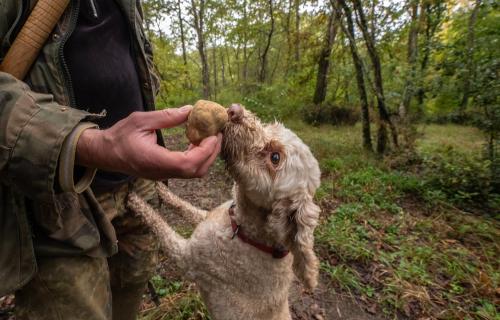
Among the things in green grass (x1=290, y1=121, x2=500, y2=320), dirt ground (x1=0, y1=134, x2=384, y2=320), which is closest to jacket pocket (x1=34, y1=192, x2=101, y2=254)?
dirt ground (x1=0, y1=134, x2=384, y2=320)

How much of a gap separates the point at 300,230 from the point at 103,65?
154 cm

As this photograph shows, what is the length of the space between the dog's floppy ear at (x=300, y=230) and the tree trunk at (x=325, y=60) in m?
8.37

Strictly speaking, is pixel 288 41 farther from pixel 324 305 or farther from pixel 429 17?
pixel 324 305

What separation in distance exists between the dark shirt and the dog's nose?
23.9 inches

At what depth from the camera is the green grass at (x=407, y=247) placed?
10.9ft

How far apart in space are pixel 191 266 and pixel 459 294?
3.24 meters

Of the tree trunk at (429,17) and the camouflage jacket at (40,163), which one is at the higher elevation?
the tree trunk at (429,17)

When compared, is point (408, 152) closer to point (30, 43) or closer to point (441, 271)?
point (441, 271)

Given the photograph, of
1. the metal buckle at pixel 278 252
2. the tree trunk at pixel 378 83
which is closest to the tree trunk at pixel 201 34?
the tree trunk at pixel 378 83

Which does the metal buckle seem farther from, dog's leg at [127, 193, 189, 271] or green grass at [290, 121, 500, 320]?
green grass at [290, 121, 500, 320]

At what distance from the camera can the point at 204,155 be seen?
1.06 metres

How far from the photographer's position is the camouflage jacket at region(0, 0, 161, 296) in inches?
36.5

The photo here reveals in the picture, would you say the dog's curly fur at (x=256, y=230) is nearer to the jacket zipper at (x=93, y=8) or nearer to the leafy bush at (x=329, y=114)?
the jacket zipper at (x=93, y=8)

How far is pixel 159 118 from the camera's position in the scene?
1012mm
